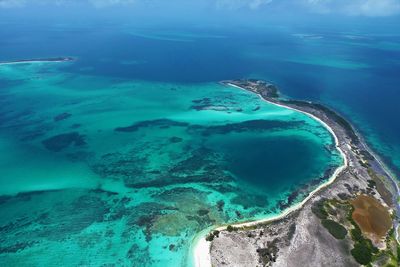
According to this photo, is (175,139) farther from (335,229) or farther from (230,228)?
(335,229)

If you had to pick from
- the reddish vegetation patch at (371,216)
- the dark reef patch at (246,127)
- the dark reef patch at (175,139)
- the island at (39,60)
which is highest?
the reddish vegetation patch at (371,216)

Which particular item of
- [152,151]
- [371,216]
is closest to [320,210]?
[371,216]

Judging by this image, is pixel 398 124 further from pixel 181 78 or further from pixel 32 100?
pixel 32 100

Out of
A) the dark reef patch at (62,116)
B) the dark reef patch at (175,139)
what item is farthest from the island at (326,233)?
the dark reef patch at (62,116)

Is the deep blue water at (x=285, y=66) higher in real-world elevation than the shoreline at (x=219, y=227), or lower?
lower

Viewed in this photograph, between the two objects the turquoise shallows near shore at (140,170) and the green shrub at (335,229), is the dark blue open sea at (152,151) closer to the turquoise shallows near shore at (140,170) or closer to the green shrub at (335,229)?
the turquoise shallows near shore at (140,170)

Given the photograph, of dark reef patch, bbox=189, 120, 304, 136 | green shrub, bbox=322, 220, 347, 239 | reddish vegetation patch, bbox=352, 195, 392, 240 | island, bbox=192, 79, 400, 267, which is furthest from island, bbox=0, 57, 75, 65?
reddish vegetation patch, bbox=352, 195, 392, 240

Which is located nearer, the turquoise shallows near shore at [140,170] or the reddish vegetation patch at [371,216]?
the turquoise shallows near shore at [140,170]
